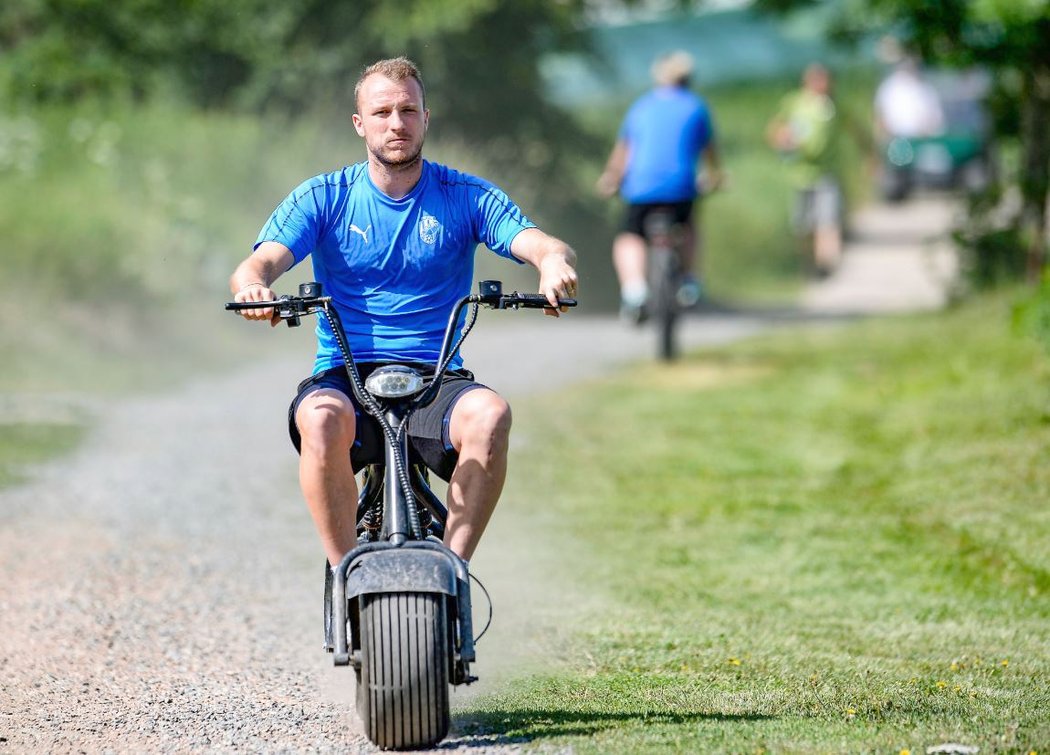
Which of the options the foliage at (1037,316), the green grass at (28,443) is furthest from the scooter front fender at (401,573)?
the foliage at (1037,316)

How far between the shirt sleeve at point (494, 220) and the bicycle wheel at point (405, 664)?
118cm

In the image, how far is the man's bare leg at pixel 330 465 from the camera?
504cm

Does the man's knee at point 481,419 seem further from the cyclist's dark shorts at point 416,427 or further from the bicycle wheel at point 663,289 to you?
the bicycle wheel at point 663,289

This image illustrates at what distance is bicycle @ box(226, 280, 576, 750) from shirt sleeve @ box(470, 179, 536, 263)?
0.30 m

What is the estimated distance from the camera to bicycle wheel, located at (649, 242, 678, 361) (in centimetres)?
1303

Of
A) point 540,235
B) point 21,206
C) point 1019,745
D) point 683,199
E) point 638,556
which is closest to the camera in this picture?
point 1019,745

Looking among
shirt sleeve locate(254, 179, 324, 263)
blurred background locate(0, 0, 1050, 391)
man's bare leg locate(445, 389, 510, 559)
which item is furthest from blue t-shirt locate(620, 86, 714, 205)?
man's bare leg locate(445, 389, 510, 559)

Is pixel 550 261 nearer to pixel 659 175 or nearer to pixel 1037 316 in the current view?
pixel 1037 316

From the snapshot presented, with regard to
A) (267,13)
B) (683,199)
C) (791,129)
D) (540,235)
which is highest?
(267,13)

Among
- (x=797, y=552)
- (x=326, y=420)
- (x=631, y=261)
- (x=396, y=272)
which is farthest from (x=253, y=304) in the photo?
(x=631, y=261)

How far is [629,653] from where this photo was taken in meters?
6.01

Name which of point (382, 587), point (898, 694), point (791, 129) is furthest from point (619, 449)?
point (791, 129)

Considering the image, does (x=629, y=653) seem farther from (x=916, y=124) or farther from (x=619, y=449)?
(x=916, y=124)

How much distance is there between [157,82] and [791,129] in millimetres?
6652
